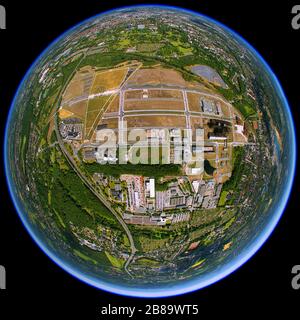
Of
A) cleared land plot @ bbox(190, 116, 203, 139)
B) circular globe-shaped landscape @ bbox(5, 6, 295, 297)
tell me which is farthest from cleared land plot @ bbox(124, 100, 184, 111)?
cleared land plot @ bbox(190, 116, 203, 139)

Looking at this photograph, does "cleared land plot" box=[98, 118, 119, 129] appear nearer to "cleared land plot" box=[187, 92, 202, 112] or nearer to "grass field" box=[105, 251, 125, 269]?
"cleared land plot" box=[187, 92, 202, 112]

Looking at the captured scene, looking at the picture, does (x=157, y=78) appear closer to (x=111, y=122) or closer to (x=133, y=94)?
(x=133, y=94)

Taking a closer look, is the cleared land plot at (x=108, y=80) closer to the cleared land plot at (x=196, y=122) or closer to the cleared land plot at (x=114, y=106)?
the cleared land plot at (x=114, y=106)

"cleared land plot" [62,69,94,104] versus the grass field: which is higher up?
"cleared land plot" [62,69,94,104]

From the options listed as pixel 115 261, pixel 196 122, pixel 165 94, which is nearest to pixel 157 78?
pixel 165 94

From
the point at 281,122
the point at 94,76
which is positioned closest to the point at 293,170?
the point at 281,122

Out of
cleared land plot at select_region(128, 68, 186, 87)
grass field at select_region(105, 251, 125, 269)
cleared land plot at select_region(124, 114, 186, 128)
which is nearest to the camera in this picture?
cleared land plot at select_region(124, 114, 186, 128)

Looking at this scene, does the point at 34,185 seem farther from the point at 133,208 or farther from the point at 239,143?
the point at 239,143
